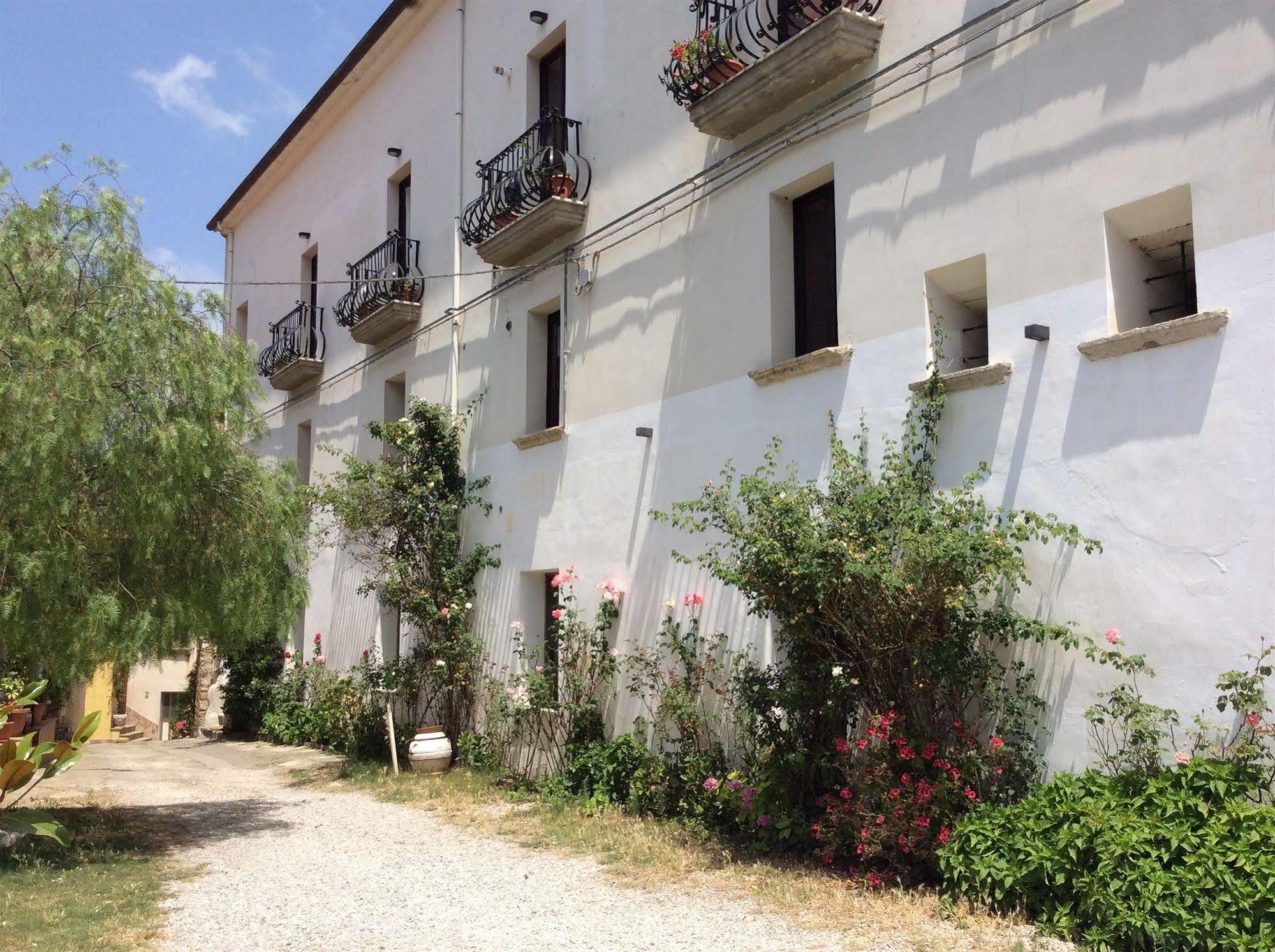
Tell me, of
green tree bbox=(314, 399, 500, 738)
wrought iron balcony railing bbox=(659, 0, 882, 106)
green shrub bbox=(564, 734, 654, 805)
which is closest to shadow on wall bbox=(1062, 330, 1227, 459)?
wrought iron balcony railing bbox=(659, 0, 882, 106)

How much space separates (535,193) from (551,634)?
4599 millimetres

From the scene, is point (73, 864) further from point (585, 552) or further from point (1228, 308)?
point (1228, 308)

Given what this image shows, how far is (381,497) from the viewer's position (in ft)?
41.9

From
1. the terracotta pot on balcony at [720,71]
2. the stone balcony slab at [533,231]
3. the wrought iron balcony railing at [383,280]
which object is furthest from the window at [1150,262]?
the wrought iron balcony railing at [383,280]

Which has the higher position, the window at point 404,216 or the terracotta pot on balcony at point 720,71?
the window at point 404,216

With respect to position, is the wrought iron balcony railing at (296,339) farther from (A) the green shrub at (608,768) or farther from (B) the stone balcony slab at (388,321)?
(A) the green shrub at (608,768)

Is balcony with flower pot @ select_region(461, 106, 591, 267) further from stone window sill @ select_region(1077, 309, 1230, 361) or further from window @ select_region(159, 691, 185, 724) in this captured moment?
window @ select_region(159, 691, 185, 724)

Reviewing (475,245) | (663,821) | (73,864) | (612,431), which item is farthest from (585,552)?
(73,864)

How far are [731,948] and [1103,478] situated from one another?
132 inches

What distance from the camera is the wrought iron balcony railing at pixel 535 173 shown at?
11.3 m

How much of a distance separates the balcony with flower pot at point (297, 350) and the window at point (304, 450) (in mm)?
684

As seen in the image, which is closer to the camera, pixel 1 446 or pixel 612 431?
pixel 1 446

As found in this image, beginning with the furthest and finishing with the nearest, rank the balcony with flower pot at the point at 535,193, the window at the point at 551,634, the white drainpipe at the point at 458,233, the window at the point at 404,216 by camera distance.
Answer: the window at the point at 404,216 → the white drainpipe at the point at 458,233 → the balcony with flower pot at the point at 535,193 → the window at the point at 551,634

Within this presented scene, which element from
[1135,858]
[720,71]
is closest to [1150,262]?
[1135,858]
